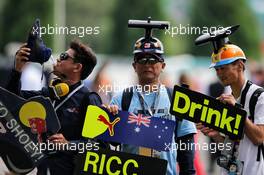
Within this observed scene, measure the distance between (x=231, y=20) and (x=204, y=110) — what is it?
44.3 metres

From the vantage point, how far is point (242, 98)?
7.38 metres

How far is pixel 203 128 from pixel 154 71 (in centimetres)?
65

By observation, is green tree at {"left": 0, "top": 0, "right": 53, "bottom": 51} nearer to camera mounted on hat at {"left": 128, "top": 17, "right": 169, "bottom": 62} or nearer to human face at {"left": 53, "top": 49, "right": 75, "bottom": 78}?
human face at {"left": 53, "top": 49, "right": 75, "bottom": 78}

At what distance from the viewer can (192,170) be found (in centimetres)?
772

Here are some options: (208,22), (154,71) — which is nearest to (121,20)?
(208,22)

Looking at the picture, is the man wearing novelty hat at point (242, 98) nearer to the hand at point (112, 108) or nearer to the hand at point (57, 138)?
the hand at point (112, 108)

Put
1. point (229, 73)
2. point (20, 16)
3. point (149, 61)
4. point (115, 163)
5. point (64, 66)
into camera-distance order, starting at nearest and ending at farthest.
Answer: point (229, 73)
point (115, 163)
point (149, 61)
point (64, 66)
point (20, 16)

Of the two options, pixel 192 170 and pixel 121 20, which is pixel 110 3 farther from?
pixel 192 170

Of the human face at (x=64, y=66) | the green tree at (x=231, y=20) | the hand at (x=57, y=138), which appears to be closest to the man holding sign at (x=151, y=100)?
the human face at (x=64, y=66)

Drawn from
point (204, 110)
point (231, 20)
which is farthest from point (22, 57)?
point (231, 20)

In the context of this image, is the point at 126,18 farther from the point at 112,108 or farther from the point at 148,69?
the point at 112,108

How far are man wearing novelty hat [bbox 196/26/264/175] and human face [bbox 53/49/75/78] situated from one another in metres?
1.09

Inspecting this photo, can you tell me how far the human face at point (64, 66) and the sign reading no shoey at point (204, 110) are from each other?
1.01 meters

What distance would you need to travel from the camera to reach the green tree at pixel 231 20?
50931mm
